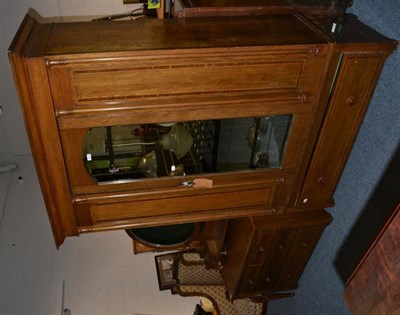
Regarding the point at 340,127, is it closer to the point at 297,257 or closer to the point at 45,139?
the point at 297,257

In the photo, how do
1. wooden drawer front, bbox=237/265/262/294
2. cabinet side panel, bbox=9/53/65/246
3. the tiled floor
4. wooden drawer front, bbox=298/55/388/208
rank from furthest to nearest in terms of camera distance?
the tiled floor, wooden drawer front, bbox=237/265/262/294, wooden drawer front, bbox=298/55/388/208, cabinet side panel, bbox=9/53/65/246

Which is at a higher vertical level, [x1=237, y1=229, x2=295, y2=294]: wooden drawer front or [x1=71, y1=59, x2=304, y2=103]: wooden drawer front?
[x1=71, y1=59, x2=304, y2=103]: wooden drawer front

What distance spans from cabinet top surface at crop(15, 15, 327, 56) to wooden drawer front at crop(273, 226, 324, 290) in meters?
0.82

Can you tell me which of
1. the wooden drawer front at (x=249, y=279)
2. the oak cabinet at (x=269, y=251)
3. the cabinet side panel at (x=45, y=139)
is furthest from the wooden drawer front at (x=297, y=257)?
the cabinet side panel at (x=45, y=139)

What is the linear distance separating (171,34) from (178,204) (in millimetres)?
564

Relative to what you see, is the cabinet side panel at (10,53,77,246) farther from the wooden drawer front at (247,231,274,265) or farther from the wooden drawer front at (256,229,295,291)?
the wooden drawer front at (256,229,295,291)

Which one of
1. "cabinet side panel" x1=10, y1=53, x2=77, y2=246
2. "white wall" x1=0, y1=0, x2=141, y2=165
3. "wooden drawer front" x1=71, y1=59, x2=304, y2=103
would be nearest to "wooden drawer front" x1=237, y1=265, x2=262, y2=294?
"cabinet side panel" x1=10, y1=53, x2=77, y2=246

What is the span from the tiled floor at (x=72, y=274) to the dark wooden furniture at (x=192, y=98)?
1.08 m

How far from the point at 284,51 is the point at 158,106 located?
1.20ft

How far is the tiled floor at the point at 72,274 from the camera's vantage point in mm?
2121

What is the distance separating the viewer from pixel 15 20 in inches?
87.8

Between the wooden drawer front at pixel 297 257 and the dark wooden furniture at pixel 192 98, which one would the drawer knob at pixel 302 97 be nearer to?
the dark wooden furniture at pixel 192 98

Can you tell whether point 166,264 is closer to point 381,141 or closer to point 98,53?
point 381,141

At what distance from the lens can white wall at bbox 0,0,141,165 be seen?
7.25ft
